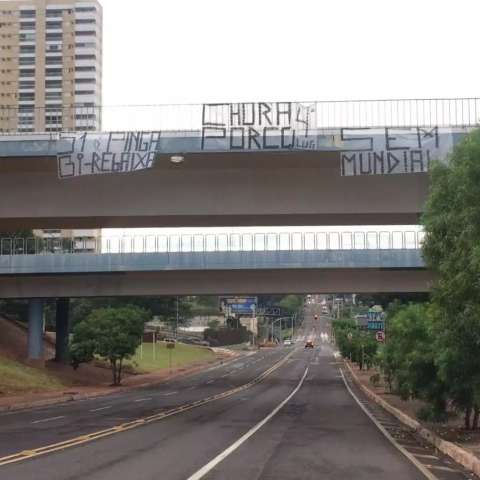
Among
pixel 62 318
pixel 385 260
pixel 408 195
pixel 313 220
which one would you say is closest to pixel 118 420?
pixel 313 220

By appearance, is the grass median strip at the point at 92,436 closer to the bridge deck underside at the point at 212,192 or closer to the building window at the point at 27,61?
the bridge deck underside at the point at 212,192

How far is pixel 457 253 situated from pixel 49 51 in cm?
16310

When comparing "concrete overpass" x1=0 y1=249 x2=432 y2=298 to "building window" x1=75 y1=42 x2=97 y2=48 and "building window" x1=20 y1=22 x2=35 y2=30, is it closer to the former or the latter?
"building window" x1=75 y1=42 x2=97 y2=48

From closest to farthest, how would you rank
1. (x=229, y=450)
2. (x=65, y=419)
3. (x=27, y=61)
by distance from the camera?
1. (x=229, y=450)
2. (x=65, y=419)
3. (x=27, y=61)

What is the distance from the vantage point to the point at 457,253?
12750mm

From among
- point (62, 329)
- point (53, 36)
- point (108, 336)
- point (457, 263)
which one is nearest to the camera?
point (457, 263)

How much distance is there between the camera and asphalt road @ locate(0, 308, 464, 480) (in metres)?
12.6

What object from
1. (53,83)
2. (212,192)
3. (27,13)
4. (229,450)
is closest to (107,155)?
(212,192)

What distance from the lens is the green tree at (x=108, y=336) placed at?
49.0m

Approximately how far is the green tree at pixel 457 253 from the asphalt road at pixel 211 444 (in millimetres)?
2487

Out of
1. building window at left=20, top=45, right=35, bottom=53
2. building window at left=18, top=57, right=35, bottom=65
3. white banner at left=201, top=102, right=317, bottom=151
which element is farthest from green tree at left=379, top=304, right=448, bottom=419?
building window at left=20, top=45, right=35, bottom=53

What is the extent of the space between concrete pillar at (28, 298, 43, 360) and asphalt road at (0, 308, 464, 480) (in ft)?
56.7

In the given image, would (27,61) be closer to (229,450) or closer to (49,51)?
(49,51)

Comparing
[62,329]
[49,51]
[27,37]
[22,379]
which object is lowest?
[22,379]
